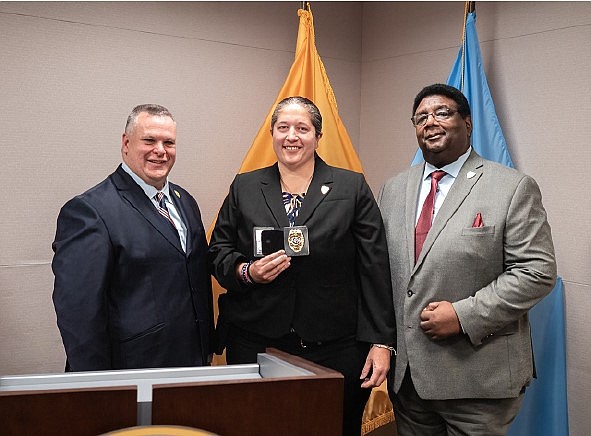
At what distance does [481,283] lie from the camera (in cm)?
222

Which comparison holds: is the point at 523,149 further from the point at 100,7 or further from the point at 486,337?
the point at 100,7

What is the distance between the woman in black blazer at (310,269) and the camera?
7.55ft

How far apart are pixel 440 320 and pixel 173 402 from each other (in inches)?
45.0

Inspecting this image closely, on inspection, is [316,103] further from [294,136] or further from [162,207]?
[162,207]

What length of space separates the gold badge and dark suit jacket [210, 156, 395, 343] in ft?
0.27

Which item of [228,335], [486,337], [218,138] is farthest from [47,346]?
[486,337]

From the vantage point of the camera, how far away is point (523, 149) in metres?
3.12

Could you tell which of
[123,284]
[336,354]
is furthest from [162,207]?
[336,354]

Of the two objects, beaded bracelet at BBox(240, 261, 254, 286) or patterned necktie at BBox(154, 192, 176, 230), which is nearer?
beaded bracelet at BBox(240, 261, 254, 286)

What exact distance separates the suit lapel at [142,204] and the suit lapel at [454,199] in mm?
872

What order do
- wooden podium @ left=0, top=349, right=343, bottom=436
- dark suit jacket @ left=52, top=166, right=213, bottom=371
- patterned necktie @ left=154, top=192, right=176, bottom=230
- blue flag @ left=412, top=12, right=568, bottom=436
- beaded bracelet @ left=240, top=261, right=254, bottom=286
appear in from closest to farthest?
wooden podium @ left=0, top=349, right=343, bottom=436, dark suit jacket @ left=52, top=166, right=213, bottom=371, beaded bracelet @ left=240, top=261, right=254, bottom=286, patterned necktie @ left=154, top=192, right=176, bottom=230, blue flag @ left=412, top=12, right=568, bottom=436

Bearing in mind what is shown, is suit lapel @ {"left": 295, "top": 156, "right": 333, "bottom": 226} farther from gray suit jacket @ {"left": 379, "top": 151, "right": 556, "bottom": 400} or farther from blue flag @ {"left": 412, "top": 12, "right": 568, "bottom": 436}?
blue flag @ {"left": 412, "top": 12, "right": 568, "bottom": 436}

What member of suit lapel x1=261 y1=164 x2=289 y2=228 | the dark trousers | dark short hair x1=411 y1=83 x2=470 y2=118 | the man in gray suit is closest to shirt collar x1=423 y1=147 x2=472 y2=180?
the man in gray suit

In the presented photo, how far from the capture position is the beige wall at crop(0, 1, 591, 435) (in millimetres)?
2939
